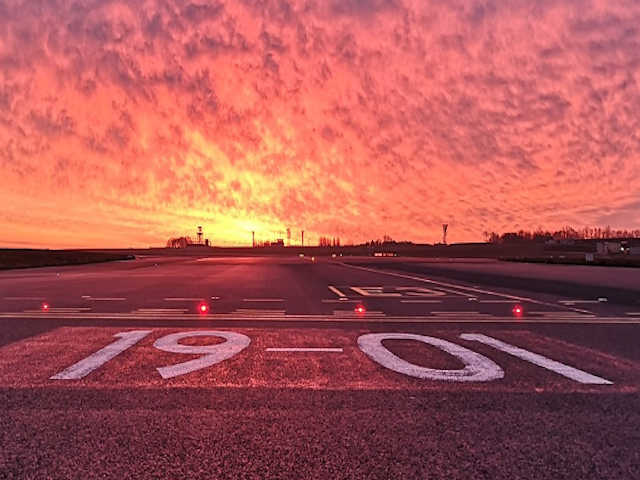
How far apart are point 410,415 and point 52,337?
8158mm

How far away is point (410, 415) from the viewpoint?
572cm

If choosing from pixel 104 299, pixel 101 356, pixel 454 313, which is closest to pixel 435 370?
pixel 101 356

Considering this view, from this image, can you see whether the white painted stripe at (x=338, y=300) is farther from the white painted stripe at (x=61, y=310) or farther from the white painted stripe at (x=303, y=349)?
the white painted stripe at (x=303, y=349)

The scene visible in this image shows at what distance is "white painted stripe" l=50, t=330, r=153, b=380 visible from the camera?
295 inches

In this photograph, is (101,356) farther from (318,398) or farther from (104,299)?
(104,299)

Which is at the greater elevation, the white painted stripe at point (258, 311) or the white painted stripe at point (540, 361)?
the white painted stripe at point (258, 311)

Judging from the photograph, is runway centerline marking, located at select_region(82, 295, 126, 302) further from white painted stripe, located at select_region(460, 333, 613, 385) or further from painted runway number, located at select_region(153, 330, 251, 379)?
white painted stripe, located at select_region(460, 333, 613, 385)

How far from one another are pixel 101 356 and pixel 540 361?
288 inches

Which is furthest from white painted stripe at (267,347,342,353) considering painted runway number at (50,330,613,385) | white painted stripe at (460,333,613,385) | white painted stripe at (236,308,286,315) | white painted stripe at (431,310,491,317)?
white painted stripe at (431,310,491,317)

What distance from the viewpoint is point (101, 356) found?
880 centimetres

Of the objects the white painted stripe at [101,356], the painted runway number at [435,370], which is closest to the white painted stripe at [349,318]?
the white painted stripe at [101,356]

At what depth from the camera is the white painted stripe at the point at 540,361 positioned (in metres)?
7.37

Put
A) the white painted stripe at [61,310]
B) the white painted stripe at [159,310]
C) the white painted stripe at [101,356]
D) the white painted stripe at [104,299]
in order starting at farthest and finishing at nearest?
the white painted stripe at [104,299] → the white painted stripe at [159,310] → the white painted stripe at [61,310] → the white painted stripe at [101,356]

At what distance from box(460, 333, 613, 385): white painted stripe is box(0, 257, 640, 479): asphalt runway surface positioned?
0.06 metres
